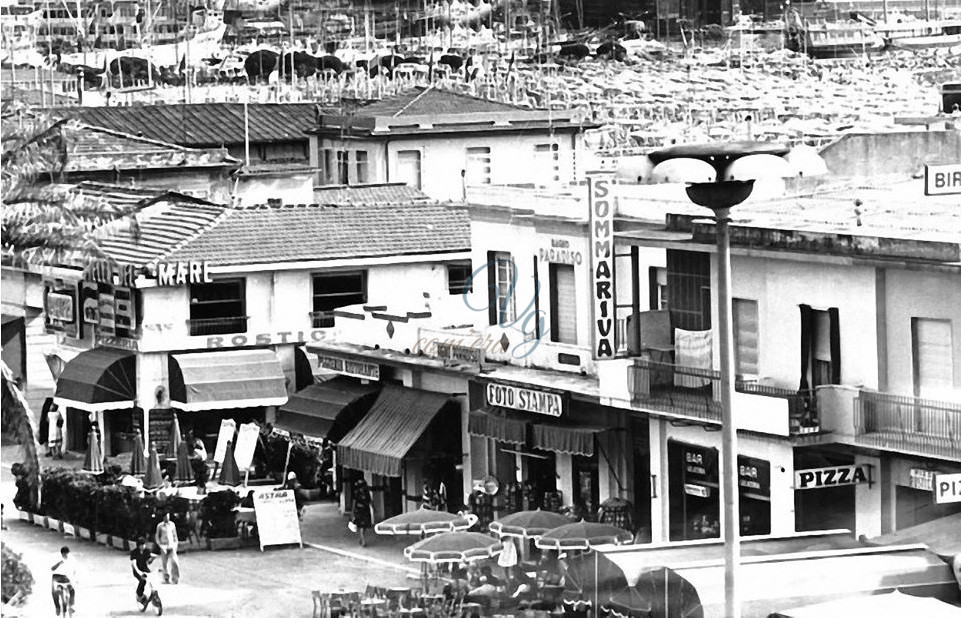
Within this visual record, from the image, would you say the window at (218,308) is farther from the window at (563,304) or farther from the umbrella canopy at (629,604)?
the umbrella canopy at (629,604)

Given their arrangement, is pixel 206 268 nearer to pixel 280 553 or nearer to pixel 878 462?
pixel 280 553

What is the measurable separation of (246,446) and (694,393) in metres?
12.4

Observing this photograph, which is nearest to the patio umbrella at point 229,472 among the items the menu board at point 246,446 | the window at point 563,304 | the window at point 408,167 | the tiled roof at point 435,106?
the menu board at point 246,446

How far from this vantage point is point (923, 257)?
116 ft

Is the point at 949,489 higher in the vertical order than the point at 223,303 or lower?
lower

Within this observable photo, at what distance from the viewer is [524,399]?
42438 mm

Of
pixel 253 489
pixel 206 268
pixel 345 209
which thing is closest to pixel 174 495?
pixel 253 489

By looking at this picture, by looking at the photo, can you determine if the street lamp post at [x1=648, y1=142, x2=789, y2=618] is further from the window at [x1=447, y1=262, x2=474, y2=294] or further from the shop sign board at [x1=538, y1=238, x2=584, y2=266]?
the window at [x1=447, y1=262, x2=474, y2=294]

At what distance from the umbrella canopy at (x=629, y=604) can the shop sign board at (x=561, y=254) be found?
11483mm

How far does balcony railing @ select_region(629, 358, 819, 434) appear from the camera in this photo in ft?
120

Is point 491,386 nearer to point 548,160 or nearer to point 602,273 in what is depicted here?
point 602,273

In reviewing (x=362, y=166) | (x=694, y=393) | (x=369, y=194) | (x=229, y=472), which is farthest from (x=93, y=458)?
(x=362, y=166)

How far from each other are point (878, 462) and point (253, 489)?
13.2 meters

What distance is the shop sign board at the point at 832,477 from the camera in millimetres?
36344
